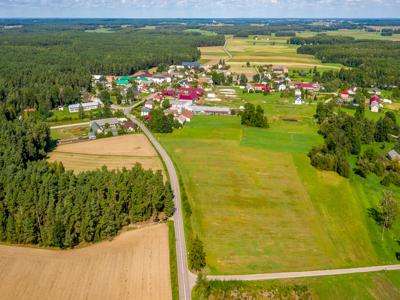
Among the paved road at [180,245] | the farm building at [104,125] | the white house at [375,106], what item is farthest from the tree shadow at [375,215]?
the white house at [375,106]

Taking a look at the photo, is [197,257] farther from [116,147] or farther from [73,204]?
[116,147]

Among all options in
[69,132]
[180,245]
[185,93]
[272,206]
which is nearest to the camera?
[180,245]

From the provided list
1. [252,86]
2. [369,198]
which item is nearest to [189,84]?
[252,86]

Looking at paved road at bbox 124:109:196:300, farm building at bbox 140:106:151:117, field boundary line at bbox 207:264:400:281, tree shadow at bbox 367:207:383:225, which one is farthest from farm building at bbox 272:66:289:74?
field boundary line at bbox 207:264:400:281

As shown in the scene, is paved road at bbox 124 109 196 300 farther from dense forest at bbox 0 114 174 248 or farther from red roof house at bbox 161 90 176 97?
red roof house at bbox 161 90 176 97

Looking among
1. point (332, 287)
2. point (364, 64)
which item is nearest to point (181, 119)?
point (332, 287)

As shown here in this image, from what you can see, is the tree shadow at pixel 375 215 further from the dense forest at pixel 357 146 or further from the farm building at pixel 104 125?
the farm building at pixel 104 125
